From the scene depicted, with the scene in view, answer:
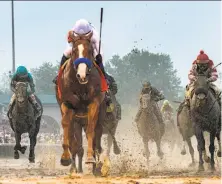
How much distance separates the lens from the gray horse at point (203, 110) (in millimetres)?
17922

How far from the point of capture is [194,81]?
18.3 metres

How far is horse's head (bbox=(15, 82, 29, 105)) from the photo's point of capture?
19594 millimetres

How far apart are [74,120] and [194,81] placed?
502 cm

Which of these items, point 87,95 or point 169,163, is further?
point 169,163

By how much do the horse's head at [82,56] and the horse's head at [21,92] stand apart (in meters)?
6.86

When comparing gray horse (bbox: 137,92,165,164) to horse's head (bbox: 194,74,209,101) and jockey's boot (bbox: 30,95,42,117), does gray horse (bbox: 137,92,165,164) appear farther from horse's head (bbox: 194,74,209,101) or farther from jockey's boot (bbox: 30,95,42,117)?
horse's head (bbox: 194,74,209,101)

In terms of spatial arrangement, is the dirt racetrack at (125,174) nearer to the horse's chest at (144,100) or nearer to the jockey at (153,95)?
the jockey at (153,95)

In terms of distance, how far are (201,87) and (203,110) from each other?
638 mm

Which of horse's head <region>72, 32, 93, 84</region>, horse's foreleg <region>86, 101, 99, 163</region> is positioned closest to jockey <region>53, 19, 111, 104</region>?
horse's head <region>72, 32, 93, 84</region>

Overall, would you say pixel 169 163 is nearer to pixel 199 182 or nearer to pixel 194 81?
pixel 194 81

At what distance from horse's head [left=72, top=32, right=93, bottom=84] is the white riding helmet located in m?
0.10

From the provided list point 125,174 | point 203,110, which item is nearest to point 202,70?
point 203,110

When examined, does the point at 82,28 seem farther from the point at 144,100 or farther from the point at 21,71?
the point at 144,100

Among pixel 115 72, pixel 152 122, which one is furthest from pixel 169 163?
pixel 115 72
